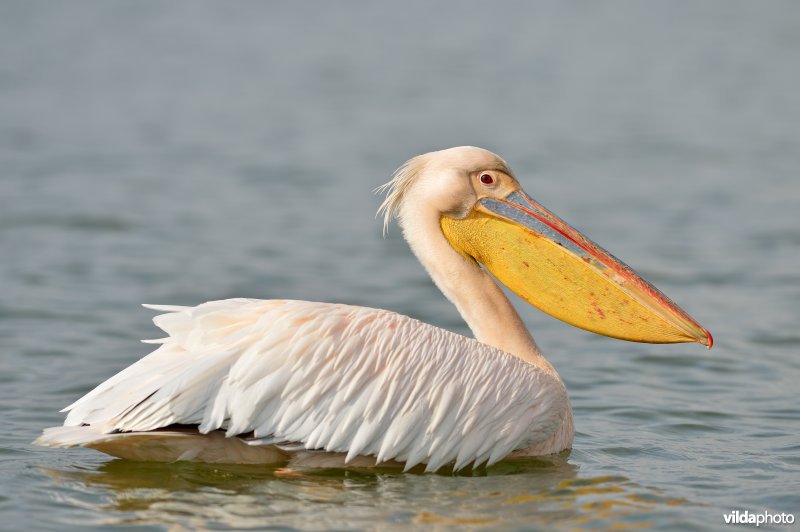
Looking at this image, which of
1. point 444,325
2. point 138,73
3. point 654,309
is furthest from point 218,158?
point 654,309

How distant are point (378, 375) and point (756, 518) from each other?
63.3 inches

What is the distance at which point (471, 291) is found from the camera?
5992mm

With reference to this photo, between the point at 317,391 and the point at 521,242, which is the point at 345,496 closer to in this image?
the point at 317,391

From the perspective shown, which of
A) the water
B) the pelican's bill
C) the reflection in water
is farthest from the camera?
the pelican's bill

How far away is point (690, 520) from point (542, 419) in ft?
2.81

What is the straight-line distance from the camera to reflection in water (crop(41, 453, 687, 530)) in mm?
4812

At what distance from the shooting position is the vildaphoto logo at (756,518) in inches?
197

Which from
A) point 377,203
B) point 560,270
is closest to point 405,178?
point 560,270

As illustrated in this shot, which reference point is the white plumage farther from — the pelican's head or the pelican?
the pelican's head

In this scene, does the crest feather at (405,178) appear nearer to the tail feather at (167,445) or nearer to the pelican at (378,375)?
the pelican at (378,375)

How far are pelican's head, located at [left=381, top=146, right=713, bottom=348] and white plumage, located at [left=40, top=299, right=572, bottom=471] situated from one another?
602 millimetres

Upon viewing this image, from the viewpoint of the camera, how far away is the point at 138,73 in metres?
17.6

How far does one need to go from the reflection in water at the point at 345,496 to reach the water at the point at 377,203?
2cm

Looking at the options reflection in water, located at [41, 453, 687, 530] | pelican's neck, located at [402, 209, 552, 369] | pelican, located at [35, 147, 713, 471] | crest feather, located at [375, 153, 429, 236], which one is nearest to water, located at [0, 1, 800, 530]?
reflection in water, located at [41, 453, 687, 530]
